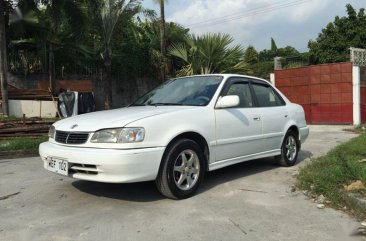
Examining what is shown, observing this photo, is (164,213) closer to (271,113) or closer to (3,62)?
(271,113)

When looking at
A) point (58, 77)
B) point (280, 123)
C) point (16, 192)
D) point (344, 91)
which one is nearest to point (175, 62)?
point (58, 77)

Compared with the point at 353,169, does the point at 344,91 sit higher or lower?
higher

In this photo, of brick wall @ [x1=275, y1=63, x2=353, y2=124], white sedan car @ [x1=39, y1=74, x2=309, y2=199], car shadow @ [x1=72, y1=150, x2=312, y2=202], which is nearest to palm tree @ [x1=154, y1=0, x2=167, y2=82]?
brick wall @ [x1=275, y1=63, x2=353, y2=124]

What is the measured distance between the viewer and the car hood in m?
5.09

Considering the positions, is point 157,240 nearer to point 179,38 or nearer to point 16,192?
point 16,192

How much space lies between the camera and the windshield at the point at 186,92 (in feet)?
20.1

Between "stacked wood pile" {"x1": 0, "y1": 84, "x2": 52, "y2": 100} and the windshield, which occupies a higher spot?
"stacked wood pile" {"x1": 0, "y1": 84, "x2": 52, "y2": 100}

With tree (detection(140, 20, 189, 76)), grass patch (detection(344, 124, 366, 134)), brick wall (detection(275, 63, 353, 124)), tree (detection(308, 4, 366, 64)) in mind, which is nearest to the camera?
grass patch (detection(344, 124, 366, 134))

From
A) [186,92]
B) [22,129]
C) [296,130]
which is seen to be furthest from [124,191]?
[22,129]

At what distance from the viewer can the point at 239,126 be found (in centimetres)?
632

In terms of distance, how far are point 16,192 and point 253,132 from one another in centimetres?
343

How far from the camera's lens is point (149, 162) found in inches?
197

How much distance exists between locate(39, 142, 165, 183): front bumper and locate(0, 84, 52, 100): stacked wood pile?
43.9ft

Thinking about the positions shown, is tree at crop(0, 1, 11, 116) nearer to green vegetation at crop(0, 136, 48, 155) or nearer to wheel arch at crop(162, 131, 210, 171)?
green vegetation at crop(0, 136, 48, 155)
